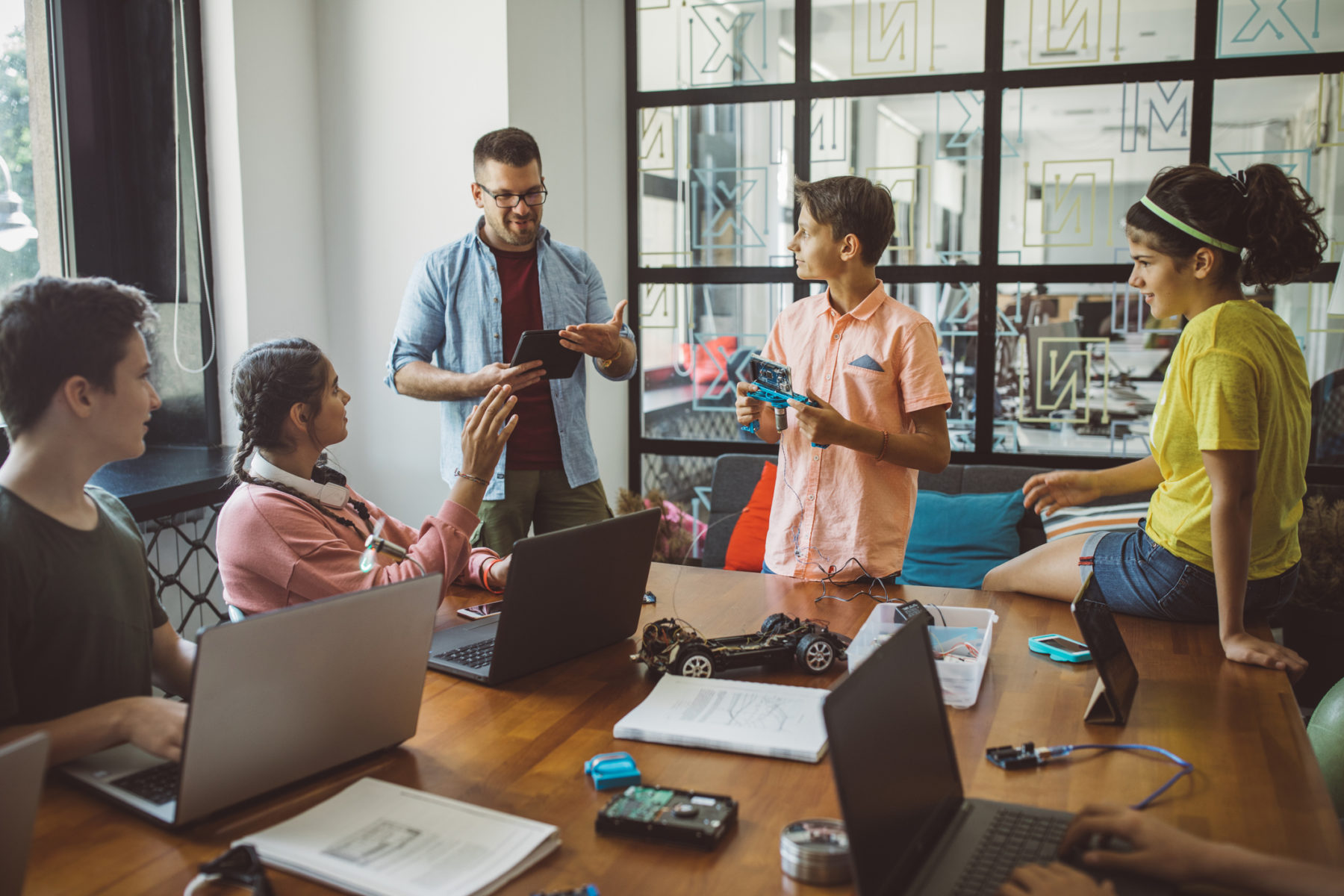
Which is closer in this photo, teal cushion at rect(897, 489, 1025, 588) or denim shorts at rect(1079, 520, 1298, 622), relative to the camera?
denim shorts at rect(1079, 520, 1298, 622)

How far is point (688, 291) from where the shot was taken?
4.28m

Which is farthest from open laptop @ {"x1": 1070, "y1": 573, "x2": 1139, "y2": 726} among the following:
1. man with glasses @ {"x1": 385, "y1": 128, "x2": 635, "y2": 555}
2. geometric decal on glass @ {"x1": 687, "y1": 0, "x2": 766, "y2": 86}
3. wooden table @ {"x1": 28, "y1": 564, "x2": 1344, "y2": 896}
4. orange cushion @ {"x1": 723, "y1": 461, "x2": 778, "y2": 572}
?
geometric decal on glass @ {"x1": 687, "y1": 0, "x2": 766, "y2": 86}

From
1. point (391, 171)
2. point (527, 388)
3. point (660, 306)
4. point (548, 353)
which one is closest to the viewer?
point (548, 353)

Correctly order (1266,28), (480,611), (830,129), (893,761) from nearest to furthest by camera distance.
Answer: (893,761), (480,611), (1266,28), (830,129)

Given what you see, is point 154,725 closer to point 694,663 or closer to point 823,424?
point 694,663

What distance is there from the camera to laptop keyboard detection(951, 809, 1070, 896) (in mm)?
1056

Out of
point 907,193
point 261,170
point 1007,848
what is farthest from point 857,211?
point 261,170

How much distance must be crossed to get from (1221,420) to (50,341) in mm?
1756

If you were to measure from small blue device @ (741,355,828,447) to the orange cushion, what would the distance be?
1450 mm

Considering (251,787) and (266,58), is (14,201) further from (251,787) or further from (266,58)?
(251,787)

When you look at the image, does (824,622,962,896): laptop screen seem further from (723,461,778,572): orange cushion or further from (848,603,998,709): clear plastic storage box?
(723,461,778,572): orange cushion

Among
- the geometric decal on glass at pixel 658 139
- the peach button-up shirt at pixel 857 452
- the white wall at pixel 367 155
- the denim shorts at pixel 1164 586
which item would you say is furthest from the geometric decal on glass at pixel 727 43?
the denim shorts at pixel 1164 586

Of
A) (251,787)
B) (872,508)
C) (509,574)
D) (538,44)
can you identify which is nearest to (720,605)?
(872,508)

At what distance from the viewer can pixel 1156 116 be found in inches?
146
